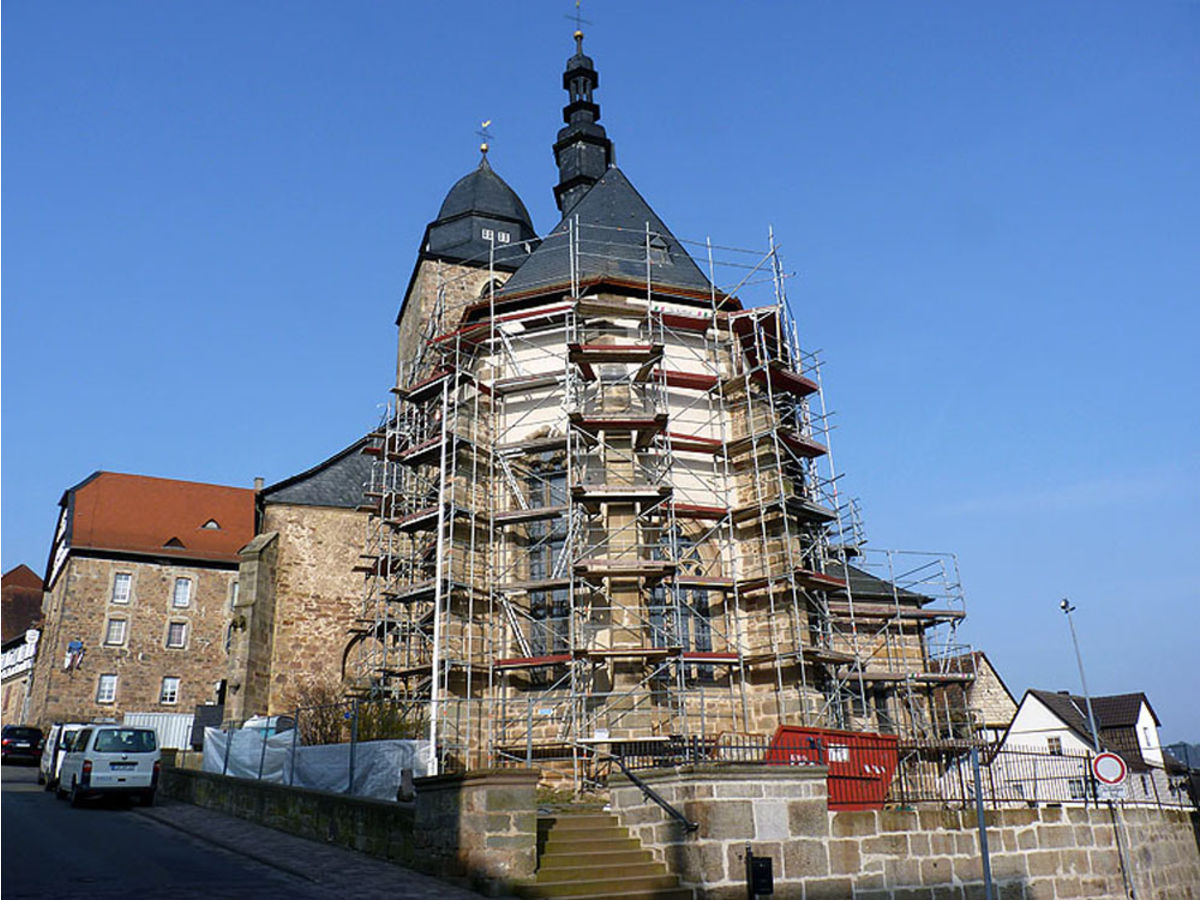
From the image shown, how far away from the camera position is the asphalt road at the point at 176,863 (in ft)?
29.2

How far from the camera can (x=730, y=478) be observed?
66.0 feet

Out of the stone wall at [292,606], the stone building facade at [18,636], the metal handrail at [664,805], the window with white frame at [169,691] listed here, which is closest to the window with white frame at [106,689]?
the window with white frame at [169,691]

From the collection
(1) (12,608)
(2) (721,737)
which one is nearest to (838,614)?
(2) (721,737)

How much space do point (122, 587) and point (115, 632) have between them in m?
1.65

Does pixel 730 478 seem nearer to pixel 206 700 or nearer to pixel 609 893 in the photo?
pixel 609 893

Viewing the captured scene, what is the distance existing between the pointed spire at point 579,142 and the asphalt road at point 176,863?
25874 millimetres

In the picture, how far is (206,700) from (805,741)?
81.2ft


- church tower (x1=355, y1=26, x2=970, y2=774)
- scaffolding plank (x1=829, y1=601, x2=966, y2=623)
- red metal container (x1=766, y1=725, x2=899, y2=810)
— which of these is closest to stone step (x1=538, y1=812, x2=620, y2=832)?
red metal container (x1=766, y1=725, x2=899, y2=810)

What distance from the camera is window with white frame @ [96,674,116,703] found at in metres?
30.9

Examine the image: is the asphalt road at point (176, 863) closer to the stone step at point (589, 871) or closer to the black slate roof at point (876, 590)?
the stone step at point (589, 871)

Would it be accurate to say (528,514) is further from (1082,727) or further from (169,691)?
(1082,727)

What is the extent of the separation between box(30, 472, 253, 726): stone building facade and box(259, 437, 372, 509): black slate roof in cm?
725

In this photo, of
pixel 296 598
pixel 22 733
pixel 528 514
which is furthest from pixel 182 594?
pixel 528 514

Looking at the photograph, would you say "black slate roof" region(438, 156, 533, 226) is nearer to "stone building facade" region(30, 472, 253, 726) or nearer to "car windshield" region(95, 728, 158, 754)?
"stone building facade" region(30, 472, 253, 726)
